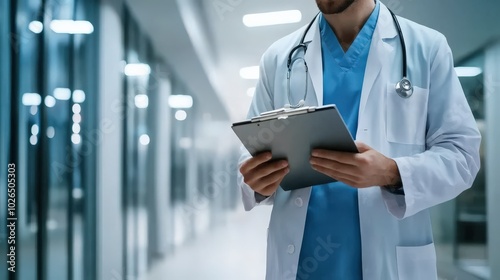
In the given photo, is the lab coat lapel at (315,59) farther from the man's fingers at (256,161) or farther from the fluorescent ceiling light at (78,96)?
the fluorescent ceiling light at (78,96)

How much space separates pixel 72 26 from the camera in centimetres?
282

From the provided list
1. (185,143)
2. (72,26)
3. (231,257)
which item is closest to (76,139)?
(72,26)

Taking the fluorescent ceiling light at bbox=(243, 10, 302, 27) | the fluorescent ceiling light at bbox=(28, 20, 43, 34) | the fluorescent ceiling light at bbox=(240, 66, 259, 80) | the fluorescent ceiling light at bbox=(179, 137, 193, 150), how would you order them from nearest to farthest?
the fluorescent ceiling light at bbox=(28, 20, 43, 34) < the fluorescent ceiling light at bbox=(243, 10, 302, 27) < the fluorescent ceiling light at bbox=(240, 66, 259, 80) < the fluorescent ceiling light at bbox=(179, 137, 193, 150)

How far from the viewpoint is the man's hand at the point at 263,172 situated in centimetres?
88

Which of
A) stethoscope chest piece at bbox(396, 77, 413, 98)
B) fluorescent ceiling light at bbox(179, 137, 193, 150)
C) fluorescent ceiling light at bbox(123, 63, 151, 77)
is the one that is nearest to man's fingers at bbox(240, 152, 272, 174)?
stethoscope chest piece at bbox(396, 77, 413, 98)

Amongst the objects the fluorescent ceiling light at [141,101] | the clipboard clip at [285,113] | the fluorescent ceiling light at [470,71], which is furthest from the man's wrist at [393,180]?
the fluorescent ceiling light at [141,101]

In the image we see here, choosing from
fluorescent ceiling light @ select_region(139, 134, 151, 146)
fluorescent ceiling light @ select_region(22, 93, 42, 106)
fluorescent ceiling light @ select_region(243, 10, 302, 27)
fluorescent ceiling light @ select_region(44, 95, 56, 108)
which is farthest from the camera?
fluorescent ceiling light @ select_region(139, 134, 151, 146)

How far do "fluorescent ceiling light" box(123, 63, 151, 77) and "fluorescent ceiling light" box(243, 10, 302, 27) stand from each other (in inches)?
40.5

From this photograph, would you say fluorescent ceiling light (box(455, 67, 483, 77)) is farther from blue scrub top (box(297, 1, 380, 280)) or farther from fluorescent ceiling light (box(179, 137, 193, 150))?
fluorescent ceiling light (box(179, 137, 193, 150))

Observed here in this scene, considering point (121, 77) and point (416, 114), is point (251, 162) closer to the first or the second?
point (416, 114)

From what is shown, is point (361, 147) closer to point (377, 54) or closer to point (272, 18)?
point (377, 54)

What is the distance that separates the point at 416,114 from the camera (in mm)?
953

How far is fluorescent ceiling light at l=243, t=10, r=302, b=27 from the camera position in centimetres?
345

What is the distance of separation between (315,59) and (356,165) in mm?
352
